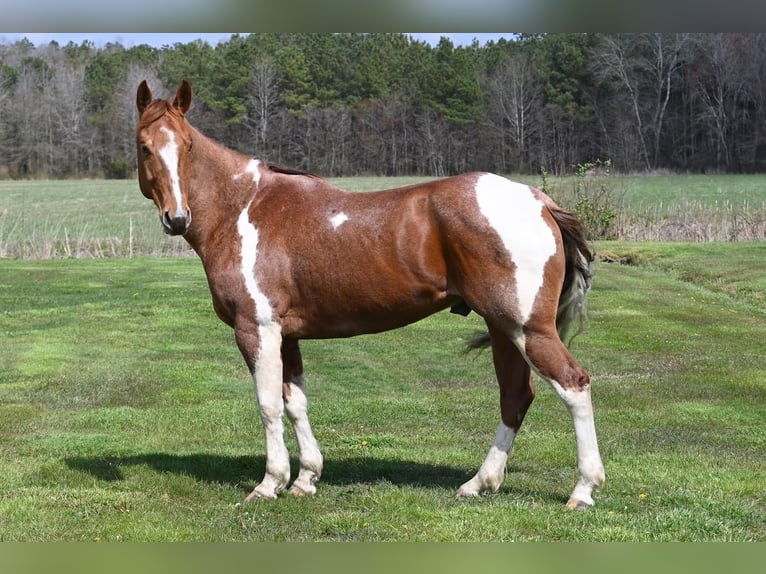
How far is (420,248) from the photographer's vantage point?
18.6ft

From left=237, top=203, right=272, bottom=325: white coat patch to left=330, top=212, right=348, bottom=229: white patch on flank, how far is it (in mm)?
512

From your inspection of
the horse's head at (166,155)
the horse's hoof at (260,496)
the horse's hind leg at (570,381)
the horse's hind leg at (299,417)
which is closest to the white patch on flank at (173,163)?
the horse's head at (166,155)

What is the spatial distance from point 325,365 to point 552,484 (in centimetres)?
608

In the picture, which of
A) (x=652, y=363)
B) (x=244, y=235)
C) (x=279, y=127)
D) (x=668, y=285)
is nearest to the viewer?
(x=244, y=235)

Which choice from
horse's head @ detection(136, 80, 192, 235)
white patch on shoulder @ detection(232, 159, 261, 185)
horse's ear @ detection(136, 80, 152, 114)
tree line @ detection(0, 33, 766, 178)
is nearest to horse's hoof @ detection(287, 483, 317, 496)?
horse's head @ detection(136, 80, 192, 235)

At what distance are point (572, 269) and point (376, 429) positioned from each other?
3254mm

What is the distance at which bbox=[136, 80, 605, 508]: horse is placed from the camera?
5.43 m

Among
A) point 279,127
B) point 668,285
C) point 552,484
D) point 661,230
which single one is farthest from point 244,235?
point 279,127

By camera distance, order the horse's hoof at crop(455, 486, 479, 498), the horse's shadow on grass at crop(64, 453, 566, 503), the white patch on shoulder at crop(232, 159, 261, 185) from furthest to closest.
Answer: the horse's shadow on grass at crop(64, 453, 566, 503) < the white patch on shoulder at crop(232, 159, 261, 185) < the horse's hoof at crop(455, 486, 479, 498)

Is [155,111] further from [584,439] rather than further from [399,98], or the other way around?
[399,98]

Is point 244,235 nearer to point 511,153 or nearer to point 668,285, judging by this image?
point 668,285

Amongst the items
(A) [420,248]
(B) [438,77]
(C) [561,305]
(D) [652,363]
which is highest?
(B) [438,77]

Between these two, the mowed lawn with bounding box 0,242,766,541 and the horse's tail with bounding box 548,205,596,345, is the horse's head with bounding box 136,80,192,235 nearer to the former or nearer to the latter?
the mowed lawn with bounding box 0,242,766,541

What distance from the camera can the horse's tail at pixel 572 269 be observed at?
5684mm
